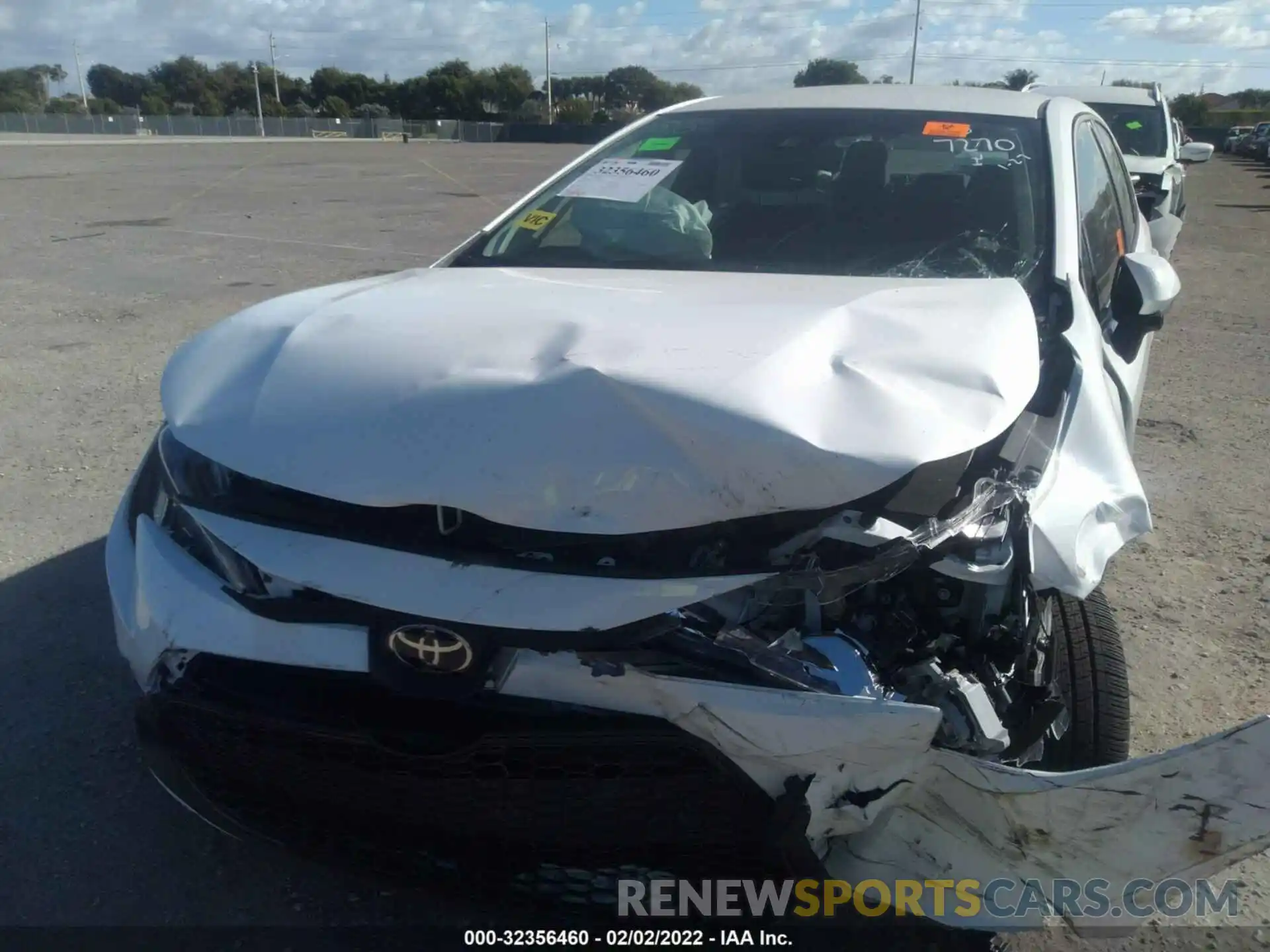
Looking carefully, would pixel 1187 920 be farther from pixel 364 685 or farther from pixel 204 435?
pixel 204 435

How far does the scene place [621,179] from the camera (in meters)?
3.53

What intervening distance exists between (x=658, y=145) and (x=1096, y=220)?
1.46 m

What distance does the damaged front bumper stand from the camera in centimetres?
172

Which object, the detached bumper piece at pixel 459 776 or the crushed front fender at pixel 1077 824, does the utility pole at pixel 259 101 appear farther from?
the crushed front fender at pixel 1077 824

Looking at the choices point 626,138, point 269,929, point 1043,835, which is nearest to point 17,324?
point 626,138

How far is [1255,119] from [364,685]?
2980 inches

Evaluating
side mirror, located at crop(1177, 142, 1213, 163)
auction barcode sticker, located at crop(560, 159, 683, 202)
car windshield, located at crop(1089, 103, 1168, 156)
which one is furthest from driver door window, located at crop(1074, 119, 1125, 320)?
side mirror, located at crop(1177, 142, 1213, 163)

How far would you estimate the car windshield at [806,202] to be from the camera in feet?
10.2

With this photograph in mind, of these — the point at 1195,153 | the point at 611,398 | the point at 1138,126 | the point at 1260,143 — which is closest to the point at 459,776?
the point at 611,398

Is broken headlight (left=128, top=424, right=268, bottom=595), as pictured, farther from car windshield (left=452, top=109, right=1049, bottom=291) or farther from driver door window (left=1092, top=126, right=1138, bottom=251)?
driver door window (left=1092, top=126, right=1138, bottom=251)

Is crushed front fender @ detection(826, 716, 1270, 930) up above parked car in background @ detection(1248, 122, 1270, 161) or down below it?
below

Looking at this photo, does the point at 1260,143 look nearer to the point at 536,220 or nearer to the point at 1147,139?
the point at 1147,139

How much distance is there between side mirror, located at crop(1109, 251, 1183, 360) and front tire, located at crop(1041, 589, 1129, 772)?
1.08 meters

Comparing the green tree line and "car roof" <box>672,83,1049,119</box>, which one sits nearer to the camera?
"car roof" <box>672,83,1049,119</box>
